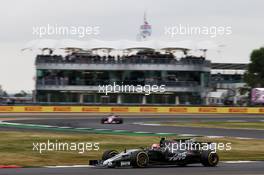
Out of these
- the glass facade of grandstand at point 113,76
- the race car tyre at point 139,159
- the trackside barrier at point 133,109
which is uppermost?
the glass facade of grandstand at point 113,76

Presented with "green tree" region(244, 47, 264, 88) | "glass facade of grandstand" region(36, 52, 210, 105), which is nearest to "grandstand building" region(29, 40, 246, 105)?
"glass facade of grandstand" region(36, 52, 210, 105)

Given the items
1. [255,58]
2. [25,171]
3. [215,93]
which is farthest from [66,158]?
[255,58]

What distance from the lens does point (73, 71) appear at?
7019 cm

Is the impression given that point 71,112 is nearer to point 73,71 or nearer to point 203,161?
point 73,71

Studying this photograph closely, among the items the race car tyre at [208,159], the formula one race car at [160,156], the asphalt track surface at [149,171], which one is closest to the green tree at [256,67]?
the race car tyre at [208,159]

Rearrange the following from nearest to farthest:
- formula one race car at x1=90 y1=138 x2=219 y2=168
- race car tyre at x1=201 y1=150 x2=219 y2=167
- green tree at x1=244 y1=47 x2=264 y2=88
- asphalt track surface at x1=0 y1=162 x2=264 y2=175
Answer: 1. asphalt track surface at x1=0 y1=162 x2=264 y2=175
2. formula one race car at x1=90 y1=138 x2=219 y2=168
3. race car tyre at x1=201 y1=150 x2=219 y2=167
4. green tree at x1=244 y1=47 x2=264 y2=88

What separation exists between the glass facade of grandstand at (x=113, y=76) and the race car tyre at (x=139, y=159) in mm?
48466

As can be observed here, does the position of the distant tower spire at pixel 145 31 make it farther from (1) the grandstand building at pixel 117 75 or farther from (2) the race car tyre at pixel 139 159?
(2) the race car tyre at pixel 139 159

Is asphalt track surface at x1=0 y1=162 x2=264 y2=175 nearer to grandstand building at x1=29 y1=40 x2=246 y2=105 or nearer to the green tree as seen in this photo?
grandstand building at x1=29 y1=40 x2=246 y2=105

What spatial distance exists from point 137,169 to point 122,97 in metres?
49.5

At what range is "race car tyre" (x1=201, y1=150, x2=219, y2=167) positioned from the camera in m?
19.9

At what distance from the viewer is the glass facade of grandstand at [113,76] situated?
68.1 m

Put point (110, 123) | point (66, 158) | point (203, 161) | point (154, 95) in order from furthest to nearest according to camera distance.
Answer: point (154, 95) → point (110, 123) → point (66, 158) → point (203, 161)

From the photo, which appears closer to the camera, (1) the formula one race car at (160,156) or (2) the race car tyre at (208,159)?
→ (1) the formula one race car at (160,156)
